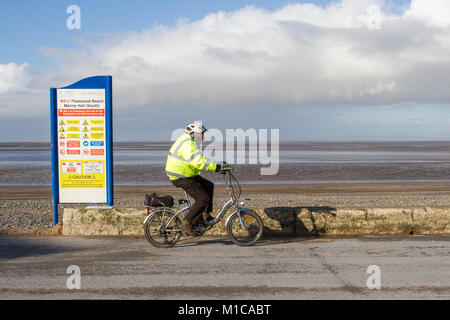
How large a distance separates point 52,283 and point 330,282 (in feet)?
11.3

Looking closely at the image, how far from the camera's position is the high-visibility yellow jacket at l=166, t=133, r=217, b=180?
7.90 metres

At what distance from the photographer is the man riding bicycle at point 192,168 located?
7.91m

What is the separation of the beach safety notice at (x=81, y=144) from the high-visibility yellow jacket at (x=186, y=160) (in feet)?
7.88

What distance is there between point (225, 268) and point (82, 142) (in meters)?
4.64

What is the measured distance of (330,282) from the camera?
6051 millimetres

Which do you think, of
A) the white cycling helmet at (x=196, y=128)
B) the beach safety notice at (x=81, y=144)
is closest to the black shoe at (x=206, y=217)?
the white cycling helmet at (x=196, y=128)

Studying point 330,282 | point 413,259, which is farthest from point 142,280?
point 413,259

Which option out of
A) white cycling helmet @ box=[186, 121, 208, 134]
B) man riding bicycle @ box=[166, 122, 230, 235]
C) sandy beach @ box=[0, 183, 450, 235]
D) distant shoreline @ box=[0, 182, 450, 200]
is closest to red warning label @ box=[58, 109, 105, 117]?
man riding bicycle @ box=[166, 122, 230, 235]

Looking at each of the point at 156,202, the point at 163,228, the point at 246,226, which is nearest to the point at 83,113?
the point at 156,202

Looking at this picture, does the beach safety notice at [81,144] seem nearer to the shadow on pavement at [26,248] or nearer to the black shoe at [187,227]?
the shadow on pavement at [26,248]

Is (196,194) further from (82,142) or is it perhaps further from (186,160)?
(82,142)

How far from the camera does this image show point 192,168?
26.6 ft
